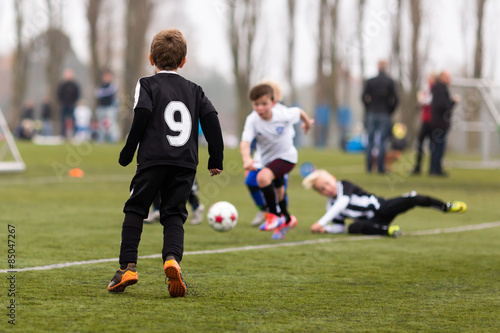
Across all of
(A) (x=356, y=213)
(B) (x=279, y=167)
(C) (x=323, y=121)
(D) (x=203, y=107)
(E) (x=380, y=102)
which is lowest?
(C) (x=323, y=121)

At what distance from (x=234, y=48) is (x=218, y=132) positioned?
29.8m

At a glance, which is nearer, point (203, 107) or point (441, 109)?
point (203, 107)

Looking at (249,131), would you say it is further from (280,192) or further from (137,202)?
(137,202)

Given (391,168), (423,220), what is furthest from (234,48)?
(423,220)

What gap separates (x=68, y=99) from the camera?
872 inches

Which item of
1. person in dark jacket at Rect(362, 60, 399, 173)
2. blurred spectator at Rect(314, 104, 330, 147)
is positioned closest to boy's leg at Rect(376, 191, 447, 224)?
person in dark jacket at Rect(362, 60, 399, 173)

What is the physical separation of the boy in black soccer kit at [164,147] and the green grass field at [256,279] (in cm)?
29

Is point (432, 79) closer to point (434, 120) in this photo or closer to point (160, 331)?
point (434, 120)

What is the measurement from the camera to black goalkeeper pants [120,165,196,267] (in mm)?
4422

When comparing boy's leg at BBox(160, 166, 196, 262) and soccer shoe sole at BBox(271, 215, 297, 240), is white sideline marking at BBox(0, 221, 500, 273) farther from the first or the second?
boy's leg at BBox(160, 166, 196, 262)

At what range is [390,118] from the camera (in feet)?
52.5

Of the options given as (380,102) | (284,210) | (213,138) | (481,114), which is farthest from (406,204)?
(481,114)

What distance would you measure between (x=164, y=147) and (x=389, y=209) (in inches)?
154

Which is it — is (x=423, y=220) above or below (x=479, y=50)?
below
